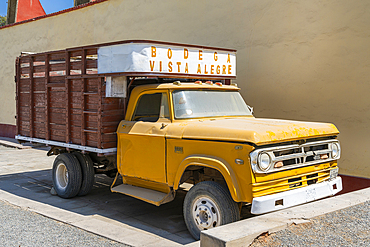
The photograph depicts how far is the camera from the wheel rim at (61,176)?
771 cm

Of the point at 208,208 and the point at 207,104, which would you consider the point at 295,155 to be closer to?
the point at 208,208

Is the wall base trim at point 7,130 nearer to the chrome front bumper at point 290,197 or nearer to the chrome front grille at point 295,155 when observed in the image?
the chrome front grille at point 295,155

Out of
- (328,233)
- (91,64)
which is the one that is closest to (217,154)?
(328,233)

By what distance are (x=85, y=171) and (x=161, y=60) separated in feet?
8.99

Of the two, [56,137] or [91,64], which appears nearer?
[91,64]

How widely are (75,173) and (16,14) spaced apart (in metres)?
14.1

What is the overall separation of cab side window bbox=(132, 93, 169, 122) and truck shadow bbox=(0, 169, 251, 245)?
5.36 ft

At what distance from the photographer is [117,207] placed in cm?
697

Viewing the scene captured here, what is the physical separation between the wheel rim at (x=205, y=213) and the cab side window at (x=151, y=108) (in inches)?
58.1

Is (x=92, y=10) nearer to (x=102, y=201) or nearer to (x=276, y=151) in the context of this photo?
(x=102, y=201)

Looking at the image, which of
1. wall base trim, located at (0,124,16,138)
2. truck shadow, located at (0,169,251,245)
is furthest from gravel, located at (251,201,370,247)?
wall base trim, located at (0,124,16,138)

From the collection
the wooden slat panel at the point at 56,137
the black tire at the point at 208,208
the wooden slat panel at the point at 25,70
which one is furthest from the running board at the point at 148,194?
the wooden slat panel at the point at 25,70

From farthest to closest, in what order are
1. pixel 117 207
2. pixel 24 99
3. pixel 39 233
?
pixel 24 99, pixel 117 207, pixel 39 233

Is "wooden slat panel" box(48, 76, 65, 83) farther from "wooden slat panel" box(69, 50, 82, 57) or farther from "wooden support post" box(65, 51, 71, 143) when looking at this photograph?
"wooden slat panel" box(69, 50, 82, 57)
